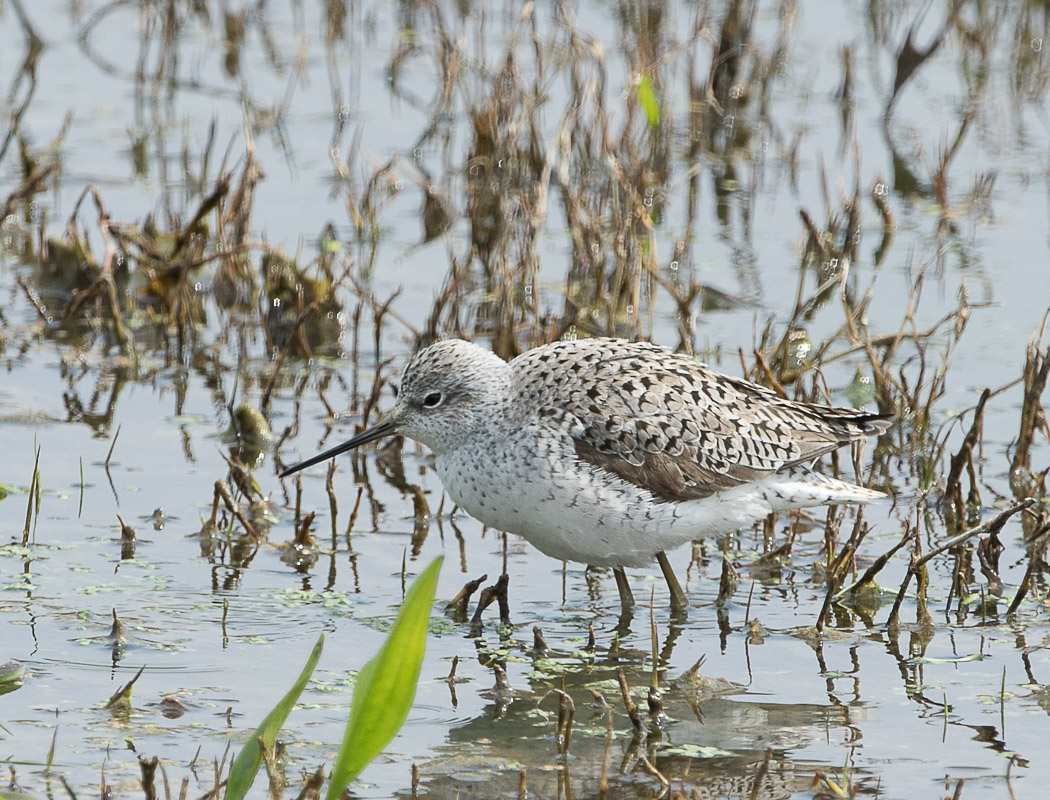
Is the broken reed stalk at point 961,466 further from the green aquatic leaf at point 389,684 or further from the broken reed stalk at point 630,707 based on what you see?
the green aquatic leaf at point 389,684

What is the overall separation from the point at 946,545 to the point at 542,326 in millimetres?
3167

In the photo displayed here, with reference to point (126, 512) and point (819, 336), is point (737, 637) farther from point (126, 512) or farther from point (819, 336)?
point (819, 336)

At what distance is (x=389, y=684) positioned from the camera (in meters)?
3.86

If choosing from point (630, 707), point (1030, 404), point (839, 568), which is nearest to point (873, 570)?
point (839, 568)

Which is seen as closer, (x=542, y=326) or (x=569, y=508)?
(x=569, y=508)

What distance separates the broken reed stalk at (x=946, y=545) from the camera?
582 centimetres

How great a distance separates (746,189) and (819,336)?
8.25 ft

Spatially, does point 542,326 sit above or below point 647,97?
below

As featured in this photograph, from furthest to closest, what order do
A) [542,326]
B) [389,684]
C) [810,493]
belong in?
1. [542,326]
2. [810,493]
3. [389,684]

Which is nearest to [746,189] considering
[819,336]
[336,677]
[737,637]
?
[819,336]

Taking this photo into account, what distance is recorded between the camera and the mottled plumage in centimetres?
610

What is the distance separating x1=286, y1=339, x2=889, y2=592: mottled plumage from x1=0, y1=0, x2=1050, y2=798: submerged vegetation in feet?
1.02

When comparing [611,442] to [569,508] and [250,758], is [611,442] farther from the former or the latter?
[250,758]

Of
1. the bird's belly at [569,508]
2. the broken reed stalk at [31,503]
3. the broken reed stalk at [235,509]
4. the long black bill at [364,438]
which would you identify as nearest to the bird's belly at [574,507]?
the bird's belly at [569,508]
